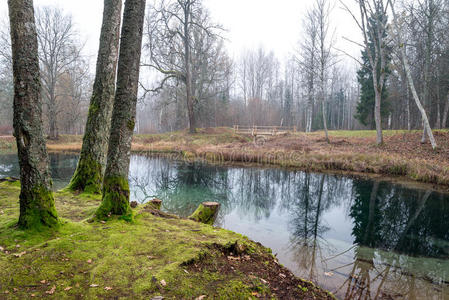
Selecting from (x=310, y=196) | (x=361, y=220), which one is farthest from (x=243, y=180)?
(x=361, y=220)

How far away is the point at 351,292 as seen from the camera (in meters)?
3.45

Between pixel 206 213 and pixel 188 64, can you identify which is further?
pixel 188 64

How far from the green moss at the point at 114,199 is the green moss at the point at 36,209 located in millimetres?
616

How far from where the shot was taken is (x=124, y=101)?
3.30 meters

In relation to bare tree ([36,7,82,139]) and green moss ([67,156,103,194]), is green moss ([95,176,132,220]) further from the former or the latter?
bare tree ([36,7,82,139])

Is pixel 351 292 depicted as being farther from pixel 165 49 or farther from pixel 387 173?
pixel 165 49

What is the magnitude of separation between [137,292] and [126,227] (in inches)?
49.8

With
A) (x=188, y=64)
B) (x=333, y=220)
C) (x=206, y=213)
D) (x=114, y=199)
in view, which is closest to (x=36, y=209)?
(x=114, y=199)

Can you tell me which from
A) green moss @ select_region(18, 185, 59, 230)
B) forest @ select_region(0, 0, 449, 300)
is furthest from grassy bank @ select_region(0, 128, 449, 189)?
green moss @ select_region(18, 185, 59, 230)

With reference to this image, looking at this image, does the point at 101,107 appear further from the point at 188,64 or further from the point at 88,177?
the point at 188,64

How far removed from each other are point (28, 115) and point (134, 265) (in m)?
1.92

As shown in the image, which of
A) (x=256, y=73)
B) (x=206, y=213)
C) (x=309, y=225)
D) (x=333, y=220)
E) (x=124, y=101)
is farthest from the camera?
(x=256, y=73)

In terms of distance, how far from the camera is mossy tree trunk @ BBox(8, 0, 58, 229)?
260 cm

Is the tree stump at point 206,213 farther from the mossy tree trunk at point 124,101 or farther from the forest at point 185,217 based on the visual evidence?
the mossy tree trunk at point 124,101
